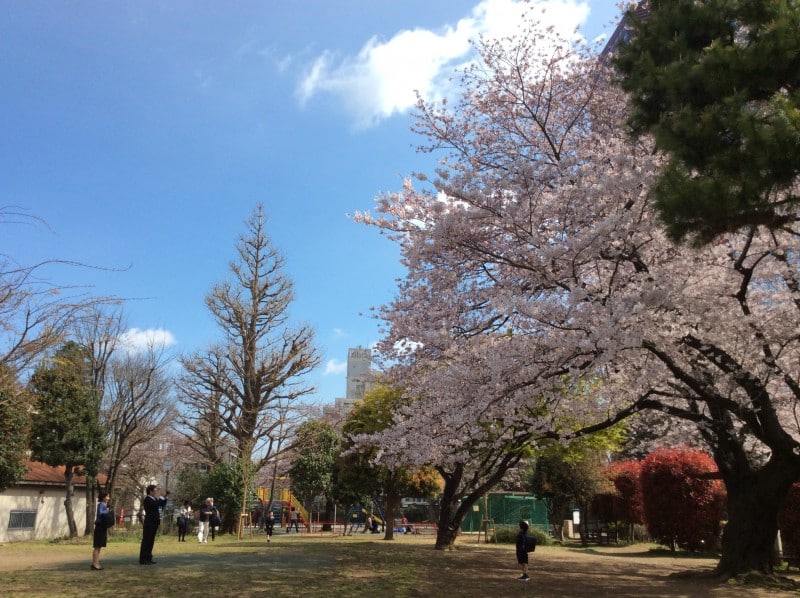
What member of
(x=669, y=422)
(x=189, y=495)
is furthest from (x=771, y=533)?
(x=189, y=495)

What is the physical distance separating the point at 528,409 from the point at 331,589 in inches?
178

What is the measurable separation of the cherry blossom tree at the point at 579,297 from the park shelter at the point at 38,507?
19213mm

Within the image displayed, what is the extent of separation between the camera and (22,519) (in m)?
24.4

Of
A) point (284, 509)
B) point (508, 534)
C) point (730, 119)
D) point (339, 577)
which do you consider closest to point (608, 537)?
point (508, 534)

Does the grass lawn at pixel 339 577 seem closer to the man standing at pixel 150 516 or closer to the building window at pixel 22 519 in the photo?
the man standing at pixel 150 516

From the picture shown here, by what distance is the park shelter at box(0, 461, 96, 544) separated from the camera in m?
23.6

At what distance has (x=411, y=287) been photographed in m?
12.2

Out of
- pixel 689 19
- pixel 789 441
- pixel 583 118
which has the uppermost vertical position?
pixel 583 118

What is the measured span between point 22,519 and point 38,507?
982mm

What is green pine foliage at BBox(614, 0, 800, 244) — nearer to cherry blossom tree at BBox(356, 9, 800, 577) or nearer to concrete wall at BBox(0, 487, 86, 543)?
cherry blossom tree at BBox(356, 9, 800, 577)

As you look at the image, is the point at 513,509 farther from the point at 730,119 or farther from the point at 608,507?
the point at 730,119

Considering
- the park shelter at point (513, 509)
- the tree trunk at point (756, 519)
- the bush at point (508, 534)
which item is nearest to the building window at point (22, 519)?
the bush at point (508, 534)

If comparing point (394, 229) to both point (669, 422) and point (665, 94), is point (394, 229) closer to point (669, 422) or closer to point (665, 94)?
point (665, 94)

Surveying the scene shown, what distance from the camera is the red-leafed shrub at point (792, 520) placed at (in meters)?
14.8
